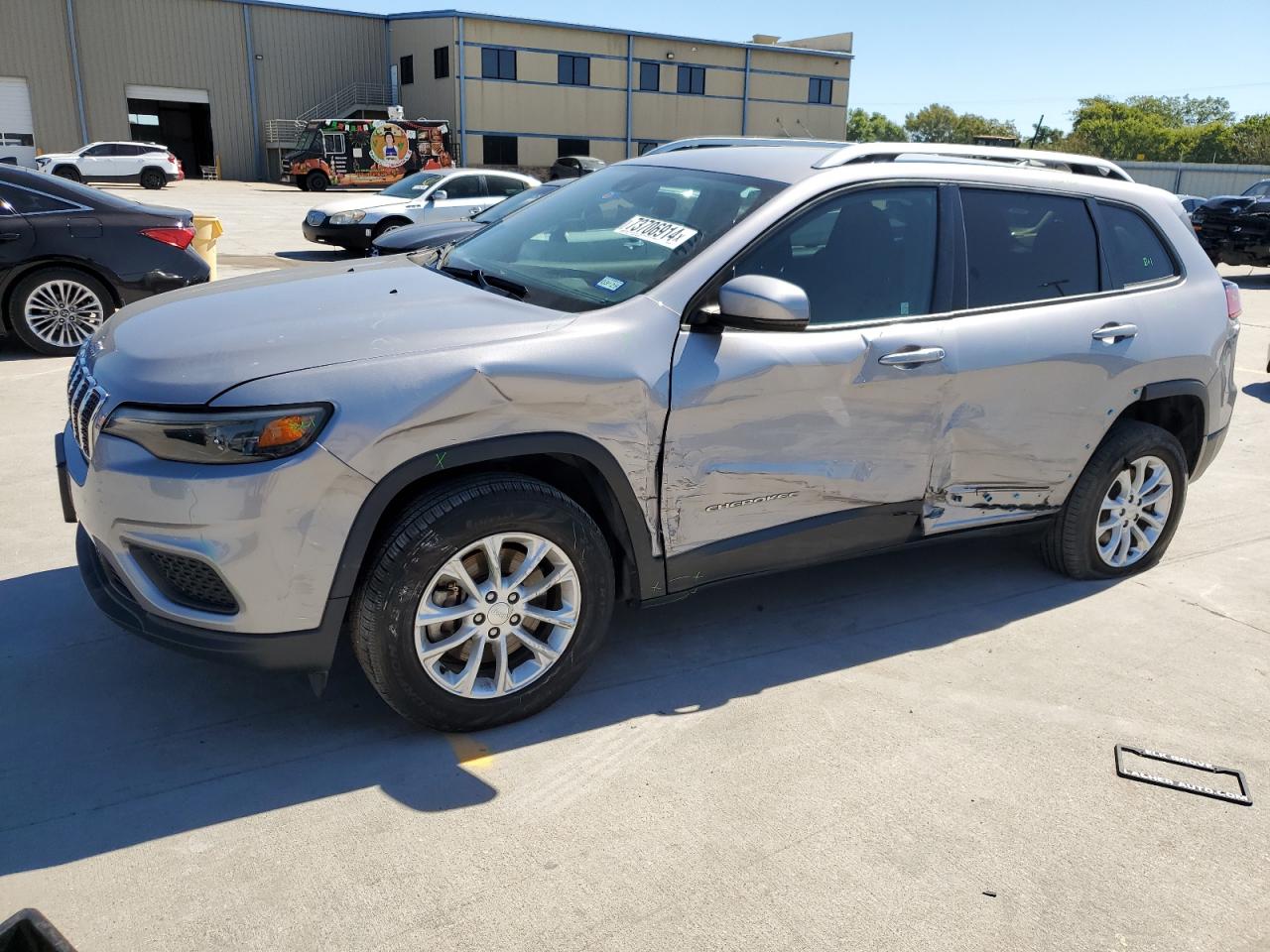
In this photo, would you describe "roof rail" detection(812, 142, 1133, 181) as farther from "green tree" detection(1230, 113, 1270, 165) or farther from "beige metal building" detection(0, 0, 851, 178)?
"green tree" detection(1230, 113, 1270, 165)

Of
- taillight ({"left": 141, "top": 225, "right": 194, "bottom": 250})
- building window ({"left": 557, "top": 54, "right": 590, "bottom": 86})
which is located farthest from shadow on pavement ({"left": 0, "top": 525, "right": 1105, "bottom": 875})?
building window ({"left": 557, "top": 54, "right": 590, "bottom": 86})

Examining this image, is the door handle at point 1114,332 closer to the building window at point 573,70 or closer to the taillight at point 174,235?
the taillight at point 174,235

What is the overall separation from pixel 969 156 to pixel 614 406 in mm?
2031

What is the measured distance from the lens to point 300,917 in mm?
2406

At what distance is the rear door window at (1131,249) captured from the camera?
429cm

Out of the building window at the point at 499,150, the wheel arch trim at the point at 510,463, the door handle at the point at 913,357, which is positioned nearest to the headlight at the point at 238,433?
the wheel arch trim at the point at 510,463

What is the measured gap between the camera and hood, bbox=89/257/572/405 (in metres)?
2.78

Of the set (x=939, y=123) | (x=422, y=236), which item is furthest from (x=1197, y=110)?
Answer: (x=422, y=236)

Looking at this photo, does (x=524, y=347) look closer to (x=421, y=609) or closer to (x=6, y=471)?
(x=421, y=609)

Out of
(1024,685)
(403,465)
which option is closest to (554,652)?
(403,465)

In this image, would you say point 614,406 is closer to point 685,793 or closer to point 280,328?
point 280,328

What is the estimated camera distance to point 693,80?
49.5 metres

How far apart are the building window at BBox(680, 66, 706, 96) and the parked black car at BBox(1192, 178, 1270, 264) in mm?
35183

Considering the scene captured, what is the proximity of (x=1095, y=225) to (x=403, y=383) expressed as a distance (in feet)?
10.1
